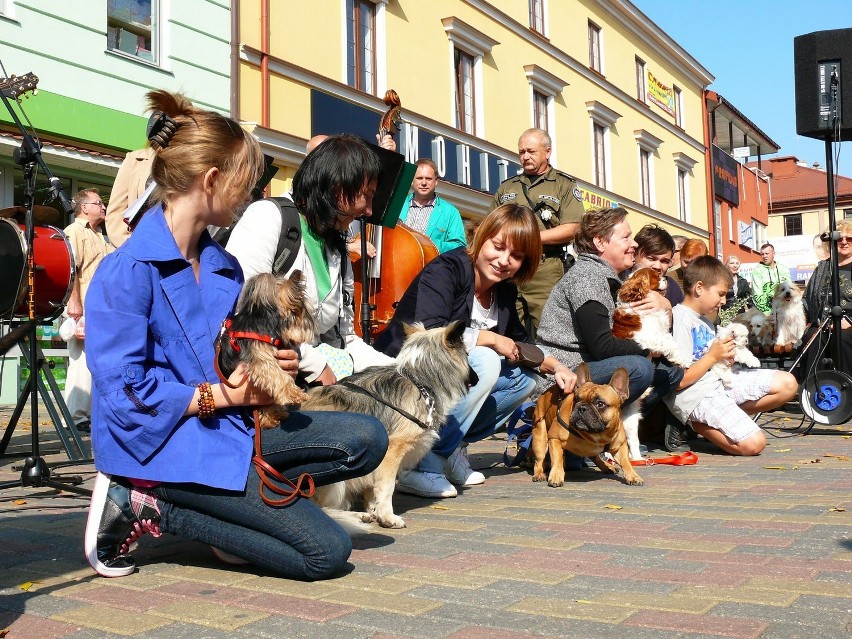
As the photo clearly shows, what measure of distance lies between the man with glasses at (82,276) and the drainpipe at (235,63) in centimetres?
573

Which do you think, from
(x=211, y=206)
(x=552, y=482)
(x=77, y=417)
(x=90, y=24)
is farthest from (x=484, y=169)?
(x=211, y=206)

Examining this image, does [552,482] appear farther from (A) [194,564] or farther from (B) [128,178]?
(B) [128,178]

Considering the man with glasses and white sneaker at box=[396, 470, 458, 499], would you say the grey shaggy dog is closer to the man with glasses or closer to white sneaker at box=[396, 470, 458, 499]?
white sneaker at box=[396, 470, 458, 499]

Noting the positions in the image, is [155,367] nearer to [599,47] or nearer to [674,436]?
[674,436]

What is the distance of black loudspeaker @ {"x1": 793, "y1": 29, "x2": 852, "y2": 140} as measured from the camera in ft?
33.6

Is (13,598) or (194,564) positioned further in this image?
(194,564)

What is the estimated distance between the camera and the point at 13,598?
118 inches

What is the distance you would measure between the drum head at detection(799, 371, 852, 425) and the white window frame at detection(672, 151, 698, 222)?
25.1 meters

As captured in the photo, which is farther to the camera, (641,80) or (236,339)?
(641,80)

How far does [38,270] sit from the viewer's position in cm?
578

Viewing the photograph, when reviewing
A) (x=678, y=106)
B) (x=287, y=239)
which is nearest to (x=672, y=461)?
(x=287, y=239)

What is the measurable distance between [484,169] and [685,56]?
1606 centimetres

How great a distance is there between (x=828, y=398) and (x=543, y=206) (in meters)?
3.53

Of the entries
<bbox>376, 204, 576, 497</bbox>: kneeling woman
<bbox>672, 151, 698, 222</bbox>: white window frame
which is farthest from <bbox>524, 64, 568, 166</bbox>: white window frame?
<bbox>376, 204, 576, 497</bbox>: kneeling woman
